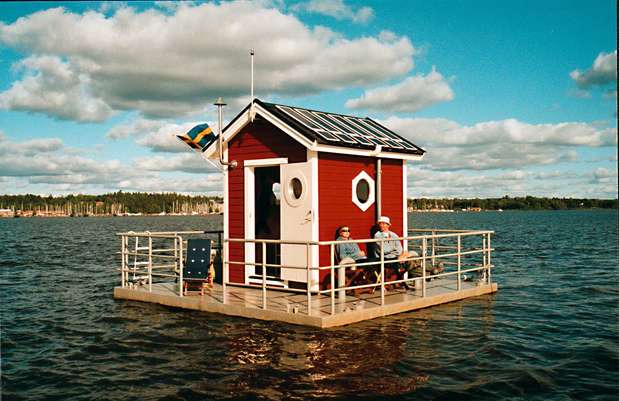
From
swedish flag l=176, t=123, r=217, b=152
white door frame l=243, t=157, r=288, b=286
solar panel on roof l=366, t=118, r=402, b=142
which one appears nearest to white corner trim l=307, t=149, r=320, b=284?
white door frame l=243, t=157, r=288, b=286

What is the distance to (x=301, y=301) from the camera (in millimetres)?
11328

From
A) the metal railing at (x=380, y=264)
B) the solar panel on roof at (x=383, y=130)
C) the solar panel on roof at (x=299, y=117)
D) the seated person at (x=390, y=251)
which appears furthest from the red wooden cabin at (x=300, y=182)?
the seated person at (x=390, y=251)

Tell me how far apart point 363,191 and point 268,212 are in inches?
90.6

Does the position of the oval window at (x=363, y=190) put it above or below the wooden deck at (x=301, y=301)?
above

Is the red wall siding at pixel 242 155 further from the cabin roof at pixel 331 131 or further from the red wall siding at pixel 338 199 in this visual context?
the red wall siding at pixel 338 199

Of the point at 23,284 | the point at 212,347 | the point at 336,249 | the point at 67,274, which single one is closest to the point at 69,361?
the point at 212,347

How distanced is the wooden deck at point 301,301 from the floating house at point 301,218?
2cm

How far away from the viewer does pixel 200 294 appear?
12.4 metres

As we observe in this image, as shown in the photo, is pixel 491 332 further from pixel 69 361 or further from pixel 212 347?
pixel 69 361

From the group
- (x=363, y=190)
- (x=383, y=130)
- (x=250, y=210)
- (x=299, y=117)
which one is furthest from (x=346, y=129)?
(x=250, y=210)

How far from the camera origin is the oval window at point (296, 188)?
12.1 meters

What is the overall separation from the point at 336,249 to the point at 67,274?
13.9 meters

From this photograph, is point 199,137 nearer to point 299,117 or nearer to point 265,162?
point 265,162

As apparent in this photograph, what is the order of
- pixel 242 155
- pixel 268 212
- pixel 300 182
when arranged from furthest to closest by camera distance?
pixel 268 212 → pixel 242 155 → pixel 300 182
